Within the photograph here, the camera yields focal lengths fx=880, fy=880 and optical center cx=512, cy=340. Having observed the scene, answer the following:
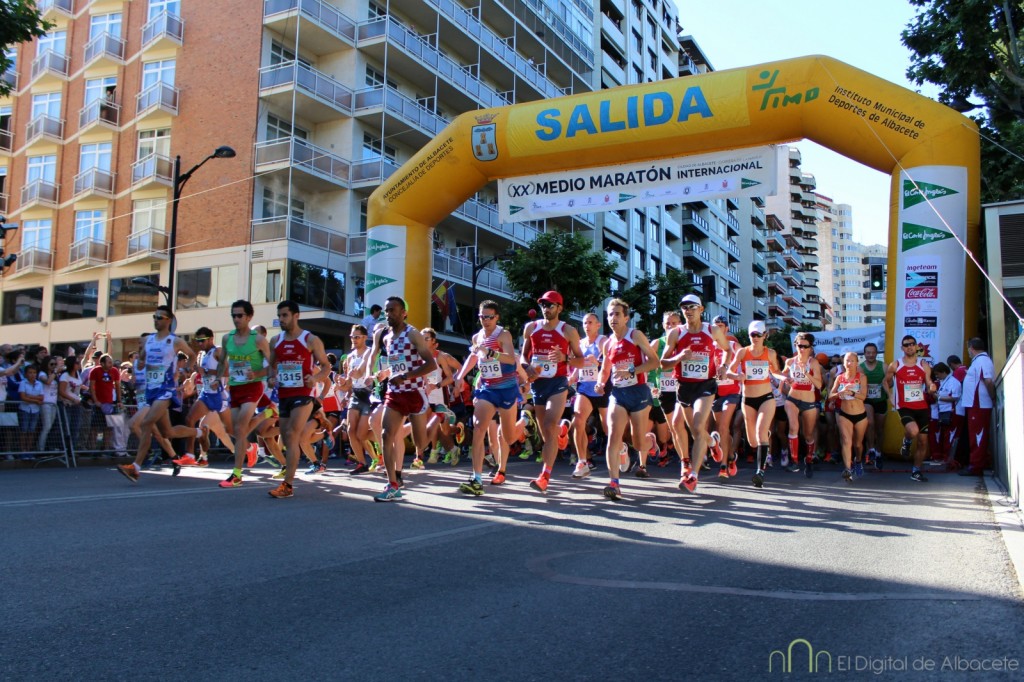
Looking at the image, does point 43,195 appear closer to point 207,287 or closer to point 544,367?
point 207,287

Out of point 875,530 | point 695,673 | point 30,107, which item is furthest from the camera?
point 30,107

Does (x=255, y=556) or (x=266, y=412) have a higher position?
(x=266, y=412)

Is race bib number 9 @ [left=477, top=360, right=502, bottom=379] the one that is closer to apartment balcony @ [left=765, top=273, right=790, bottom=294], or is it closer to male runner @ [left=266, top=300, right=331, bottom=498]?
male runner @ [left=266, top=300, right=331, bottom=498]

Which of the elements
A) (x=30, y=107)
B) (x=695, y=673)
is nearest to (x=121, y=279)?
(x=30, y=107)

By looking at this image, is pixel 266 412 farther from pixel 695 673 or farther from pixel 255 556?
pixel 695 673

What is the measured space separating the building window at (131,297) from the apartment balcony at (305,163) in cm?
686

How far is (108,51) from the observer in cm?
3788

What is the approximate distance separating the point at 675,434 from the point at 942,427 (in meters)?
5.99

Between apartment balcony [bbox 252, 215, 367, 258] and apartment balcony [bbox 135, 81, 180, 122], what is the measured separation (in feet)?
23.1

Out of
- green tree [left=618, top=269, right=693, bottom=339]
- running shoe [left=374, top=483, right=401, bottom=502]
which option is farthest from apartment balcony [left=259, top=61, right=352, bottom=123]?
running shoe [left=374, top=483, right=401, bottom=502]

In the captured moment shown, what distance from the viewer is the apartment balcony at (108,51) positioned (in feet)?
124

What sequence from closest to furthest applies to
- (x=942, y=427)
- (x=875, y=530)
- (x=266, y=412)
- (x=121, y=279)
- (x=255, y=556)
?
(x=255, y=556) < (x=875, y=530) < (x=266, y=412) < (x=942, y=427) < (x=121, y=279)

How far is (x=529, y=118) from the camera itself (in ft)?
56.9

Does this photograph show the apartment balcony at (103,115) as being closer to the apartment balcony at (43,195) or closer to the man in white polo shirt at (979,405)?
the apartment balcony at (43,195)
